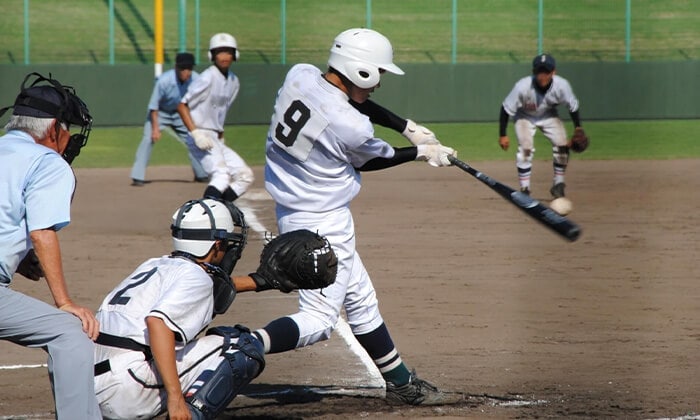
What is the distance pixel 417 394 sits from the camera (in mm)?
5039

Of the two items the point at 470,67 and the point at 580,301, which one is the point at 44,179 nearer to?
the point at 580,301

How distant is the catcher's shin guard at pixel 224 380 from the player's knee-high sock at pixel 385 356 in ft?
2.72

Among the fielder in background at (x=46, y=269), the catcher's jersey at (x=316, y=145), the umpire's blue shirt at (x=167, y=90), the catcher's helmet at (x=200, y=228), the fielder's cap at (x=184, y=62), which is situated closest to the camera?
the fielder in background at (x=46, y=269)

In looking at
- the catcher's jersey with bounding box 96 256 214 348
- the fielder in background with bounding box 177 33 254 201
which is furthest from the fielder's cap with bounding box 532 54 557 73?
the catcher's jersey with bounding box 96 256 214 348

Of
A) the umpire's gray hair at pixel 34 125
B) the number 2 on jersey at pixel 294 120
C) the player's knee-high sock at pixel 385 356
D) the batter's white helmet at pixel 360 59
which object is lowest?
the player's knee-high sock at pixel 385 356

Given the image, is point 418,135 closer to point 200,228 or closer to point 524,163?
point 200,228

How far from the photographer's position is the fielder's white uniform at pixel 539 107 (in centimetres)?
1148

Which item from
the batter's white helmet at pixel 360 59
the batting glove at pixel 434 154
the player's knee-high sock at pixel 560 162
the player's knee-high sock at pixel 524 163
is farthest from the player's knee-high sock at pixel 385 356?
the player's knee-high sock at pixel 524 163

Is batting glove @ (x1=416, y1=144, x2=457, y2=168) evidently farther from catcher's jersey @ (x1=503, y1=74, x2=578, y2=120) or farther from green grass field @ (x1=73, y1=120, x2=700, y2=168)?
green grass field @ (x1=73, y1=120, x2=700, y2=168)

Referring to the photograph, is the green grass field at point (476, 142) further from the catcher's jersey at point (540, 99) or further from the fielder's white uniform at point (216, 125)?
the fielder's white uniform at point (216, 125)

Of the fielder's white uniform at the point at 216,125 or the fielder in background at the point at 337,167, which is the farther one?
the fielder's white uniform at the point at 216,125

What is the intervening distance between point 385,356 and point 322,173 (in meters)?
0.86

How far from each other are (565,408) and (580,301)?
7.52 feet

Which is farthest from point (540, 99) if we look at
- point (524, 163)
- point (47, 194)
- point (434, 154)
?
point (47, 194)
